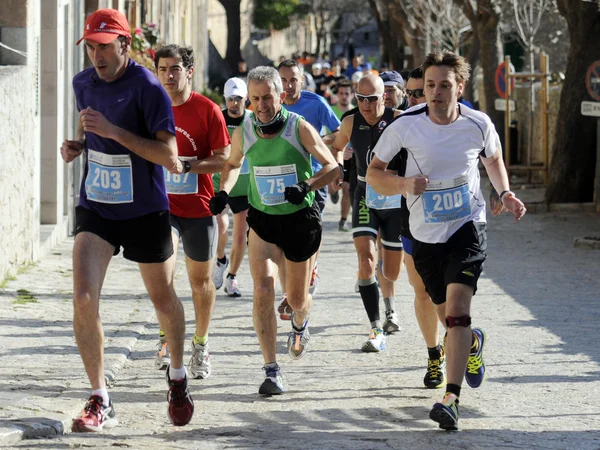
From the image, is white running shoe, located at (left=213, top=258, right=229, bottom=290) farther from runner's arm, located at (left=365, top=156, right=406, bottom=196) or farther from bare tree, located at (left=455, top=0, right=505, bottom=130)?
bare tree, located at (left=455, top=0, right=505, bottom=130)

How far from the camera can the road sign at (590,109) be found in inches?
795

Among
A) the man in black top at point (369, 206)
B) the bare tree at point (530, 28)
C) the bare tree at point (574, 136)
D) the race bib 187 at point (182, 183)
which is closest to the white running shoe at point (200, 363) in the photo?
the race bib 187 at point (182, 183)

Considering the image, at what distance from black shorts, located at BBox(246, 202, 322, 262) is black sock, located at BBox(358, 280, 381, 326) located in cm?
144

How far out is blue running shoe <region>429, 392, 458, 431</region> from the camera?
7.10m

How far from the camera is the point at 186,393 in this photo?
726 centimetres

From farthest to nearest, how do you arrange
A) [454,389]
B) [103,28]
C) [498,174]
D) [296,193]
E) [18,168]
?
1. [18,168]
2. [296,193]
3. [498,174]
4. [454,389]
5. [103,28]

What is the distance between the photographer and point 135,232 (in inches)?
279

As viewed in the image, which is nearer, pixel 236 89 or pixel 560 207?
pixel 236 89

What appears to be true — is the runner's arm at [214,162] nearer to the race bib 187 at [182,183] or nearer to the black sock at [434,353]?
the race bib 187 at [182,183]

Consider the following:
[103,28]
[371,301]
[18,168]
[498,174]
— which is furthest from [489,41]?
[103,28]

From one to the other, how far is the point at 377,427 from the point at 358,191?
11.6ft

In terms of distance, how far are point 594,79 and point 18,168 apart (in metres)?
8.92

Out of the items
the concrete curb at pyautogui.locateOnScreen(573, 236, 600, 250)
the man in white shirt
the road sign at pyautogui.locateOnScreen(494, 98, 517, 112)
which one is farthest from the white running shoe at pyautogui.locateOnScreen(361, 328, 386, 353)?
the road sign at pyautogui.locateOnScreen(494, 98, 517, 112)

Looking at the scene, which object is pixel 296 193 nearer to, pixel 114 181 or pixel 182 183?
pixel 182 183
